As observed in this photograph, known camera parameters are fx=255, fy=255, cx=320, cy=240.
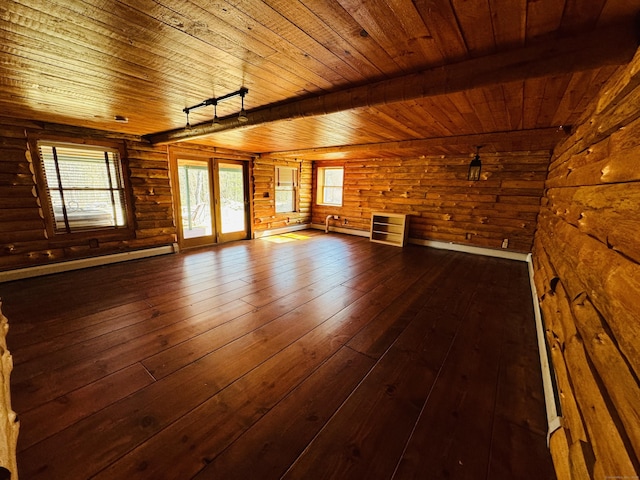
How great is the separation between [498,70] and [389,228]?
5.00 meters

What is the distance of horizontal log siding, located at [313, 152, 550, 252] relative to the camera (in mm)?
4898

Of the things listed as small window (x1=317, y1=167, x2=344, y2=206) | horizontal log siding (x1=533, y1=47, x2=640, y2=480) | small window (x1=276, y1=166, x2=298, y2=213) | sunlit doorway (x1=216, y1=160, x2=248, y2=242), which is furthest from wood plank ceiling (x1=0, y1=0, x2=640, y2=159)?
small window (x1=317, y1=167, x2=344, y2=206)

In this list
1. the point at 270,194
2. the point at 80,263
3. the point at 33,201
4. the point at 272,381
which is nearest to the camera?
the point at 272,381

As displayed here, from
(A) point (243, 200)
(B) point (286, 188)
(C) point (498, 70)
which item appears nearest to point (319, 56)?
(C) point (498, 70)

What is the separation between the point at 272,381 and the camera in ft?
6.05

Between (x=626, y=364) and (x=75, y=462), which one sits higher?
(x=626, y=364)

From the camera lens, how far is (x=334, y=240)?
21.7 ft

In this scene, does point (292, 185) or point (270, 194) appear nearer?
point (270, 194)

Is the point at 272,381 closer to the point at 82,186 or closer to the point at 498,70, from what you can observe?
the point at 498,70

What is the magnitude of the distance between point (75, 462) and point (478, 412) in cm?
226

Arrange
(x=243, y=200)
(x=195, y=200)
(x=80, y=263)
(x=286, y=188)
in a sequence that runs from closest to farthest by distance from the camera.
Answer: (x=80, y=263)
(x=195, y=200)
(x=243, y=200)
(x=286, y=188)

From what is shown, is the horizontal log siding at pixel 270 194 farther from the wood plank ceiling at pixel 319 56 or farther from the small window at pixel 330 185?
the wood plank ceiling at pixel 319 56

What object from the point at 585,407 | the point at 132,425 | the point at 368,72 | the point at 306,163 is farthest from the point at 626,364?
the point at 306,163

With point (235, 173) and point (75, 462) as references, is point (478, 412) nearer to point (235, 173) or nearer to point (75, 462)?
point (75, 462)
